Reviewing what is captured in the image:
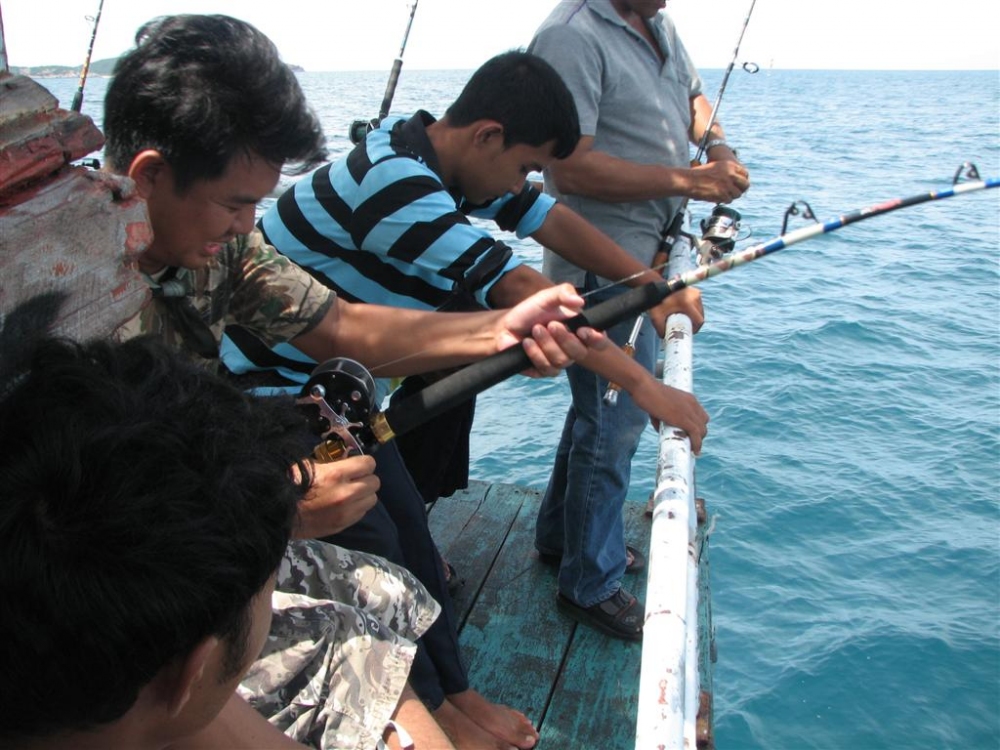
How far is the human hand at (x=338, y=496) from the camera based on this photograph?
5.07ft

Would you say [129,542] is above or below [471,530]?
above

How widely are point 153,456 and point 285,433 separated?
0.81ft

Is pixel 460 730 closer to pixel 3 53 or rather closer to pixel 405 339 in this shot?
pixel 405 339

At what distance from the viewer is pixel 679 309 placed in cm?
250

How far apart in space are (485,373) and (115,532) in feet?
3.51

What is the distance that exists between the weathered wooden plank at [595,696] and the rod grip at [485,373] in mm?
1036

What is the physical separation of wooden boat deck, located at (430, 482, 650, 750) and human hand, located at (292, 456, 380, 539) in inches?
42.0

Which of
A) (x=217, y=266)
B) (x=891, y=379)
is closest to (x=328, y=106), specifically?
(x=891, y=379)

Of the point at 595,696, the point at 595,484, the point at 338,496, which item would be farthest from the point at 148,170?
the point at 595,696

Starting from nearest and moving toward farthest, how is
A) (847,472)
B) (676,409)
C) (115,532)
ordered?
(115,532)
(676,409)
(847,472)

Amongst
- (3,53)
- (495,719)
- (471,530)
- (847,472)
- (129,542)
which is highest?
(3,53)

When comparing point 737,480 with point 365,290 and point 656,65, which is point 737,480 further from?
point 365,290

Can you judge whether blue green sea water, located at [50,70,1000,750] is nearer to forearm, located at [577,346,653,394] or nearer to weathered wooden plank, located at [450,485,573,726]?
forearm, located at [577,346,653,394]

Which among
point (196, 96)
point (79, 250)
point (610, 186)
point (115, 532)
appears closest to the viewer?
point (115, 532)
